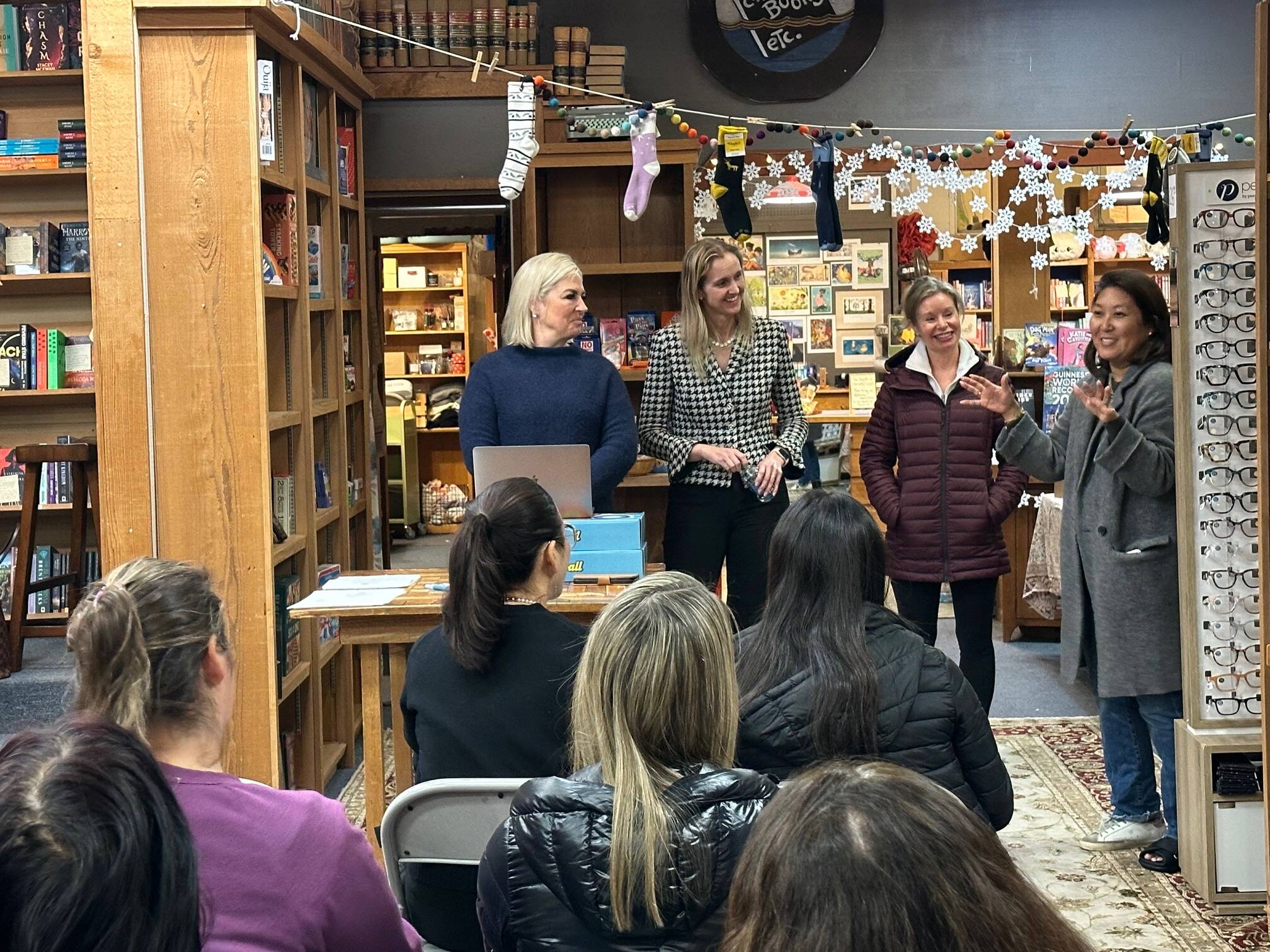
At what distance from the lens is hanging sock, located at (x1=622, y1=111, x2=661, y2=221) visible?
4.87 m

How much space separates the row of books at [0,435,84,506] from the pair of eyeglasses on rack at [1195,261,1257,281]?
4452mm

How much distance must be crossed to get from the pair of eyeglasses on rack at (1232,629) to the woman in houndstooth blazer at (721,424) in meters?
1.28

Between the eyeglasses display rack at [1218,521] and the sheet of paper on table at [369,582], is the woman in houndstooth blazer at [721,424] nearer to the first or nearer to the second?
the sheet of paper on table at [369,582]

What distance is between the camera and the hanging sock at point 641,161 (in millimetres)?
4867

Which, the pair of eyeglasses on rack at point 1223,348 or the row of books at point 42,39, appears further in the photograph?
the row of books at point 42,39

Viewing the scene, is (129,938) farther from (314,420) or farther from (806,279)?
(806,279)

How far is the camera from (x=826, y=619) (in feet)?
7.57

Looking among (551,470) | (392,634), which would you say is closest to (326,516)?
(392,634)

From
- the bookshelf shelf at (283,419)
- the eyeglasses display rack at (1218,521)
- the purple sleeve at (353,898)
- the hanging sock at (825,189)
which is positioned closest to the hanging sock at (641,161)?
the hanging sock at (825,189)

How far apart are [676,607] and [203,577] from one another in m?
0.65

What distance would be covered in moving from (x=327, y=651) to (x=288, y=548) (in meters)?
0.69

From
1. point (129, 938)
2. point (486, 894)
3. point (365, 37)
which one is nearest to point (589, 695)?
point (486, 894)

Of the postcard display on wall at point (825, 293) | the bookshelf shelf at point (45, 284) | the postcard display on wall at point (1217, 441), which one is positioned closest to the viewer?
the postcard display on wall at point (1217, 441)

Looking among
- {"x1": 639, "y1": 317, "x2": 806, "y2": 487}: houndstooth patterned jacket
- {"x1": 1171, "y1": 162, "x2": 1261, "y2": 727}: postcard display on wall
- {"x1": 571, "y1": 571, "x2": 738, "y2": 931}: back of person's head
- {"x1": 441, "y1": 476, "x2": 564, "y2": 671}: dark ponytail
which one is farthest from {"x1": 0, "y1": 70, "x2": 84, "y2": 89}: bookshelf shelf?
{"x1": 571, "y1": 571, "x2": 738, "y2": 931}: back of person's head
